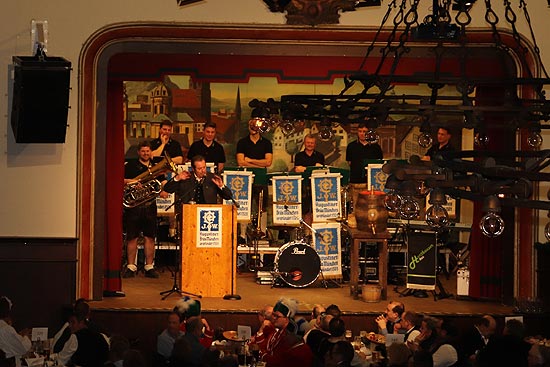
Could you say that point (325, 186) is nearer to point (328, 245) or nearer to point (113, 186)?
point (328, 245)

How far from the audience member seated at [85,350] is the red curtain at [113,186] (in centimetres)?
419

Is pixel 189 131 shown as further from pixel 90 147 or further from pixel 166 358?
pixel 166 358

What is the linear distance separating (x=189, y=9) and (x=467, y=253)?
584 centimetres

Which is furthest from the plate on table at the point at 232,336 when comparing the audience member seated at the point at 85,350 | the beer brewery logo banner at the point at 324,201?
the beer brewery logo banner at the point at 324,201

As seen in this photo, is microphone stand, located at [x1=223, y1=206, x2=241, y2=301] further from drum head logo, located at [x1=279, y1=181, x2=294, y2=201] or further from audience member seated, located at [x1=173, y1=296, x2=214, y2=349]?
audience member seated, located at [x1=173, y1=296, x2=214, y2=349]

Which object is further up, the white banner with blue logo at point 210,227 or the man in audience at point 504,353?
the white banner with blue logo at point 210,227

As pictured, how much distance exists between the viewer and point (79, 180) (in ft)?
45.2

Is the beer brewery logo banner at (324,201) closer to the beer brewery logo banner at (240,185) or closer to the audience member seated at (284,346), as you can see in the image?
the beer brewery logo banner at (240,185)

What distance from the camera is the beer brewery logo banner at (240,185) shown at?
15789 mm

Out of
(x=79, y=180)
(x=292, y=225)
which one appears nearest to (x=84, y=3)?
(x=79, y=180)

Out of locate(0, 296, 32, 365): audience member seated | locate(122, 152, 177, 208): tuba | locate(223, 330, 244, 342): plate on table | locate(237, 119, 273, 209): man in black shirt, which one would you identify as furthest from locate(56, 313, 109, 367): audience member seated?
locate(237, 119, 273, 209): man in black shirt

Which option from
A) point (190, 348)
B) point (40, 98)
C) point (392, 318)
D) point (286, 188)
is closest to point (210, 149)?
point (286, 188)

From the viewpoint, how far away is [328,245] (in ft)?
50.0

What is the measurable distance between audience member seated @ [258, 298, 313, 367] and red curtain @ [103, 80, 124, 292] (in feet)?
10.4
